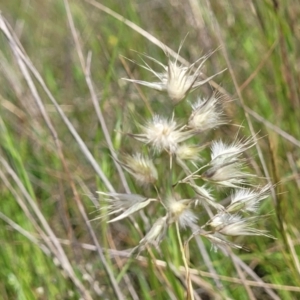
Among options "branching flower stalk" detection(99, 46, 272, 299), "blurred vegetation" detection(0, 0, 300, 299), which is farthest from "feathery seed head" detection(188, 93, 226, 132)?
"blurred vegetation" detection(0, 0, 300, 299)

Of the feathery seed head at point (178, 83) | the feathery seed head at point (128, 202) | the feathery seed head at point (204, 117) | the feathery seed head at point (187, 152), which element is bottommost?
the feathery seed head at point (128, 202)

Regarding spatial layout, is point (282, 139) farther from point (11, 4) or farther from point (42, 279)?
point (11, 4)

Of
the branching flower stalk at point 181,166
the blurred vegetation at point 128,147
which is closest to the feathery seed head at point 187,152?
the branching flower stalk at point 181,166

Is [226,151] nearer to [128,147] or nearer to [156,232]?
[156,232]

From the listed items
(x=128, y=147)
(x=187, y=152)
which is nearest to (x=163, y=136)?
(x=187, y=152)

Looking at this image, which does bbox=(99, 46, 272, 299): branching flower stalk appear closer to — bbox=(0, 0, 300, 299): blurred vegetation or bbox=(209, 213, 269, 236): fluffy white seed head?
bbox=(209, 213, 269, 236): fluffy white seed head

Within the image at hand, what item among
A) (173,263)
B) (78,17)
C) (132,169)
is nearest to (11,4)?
(78,17)

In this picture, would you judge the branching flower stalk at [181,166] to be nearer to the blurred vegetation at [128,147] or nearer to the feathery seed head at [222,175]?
the feathery seed head at [222,175]

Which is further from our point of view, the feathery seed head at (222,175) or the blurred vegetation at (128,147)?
the blurred vegetation at (128,147)
